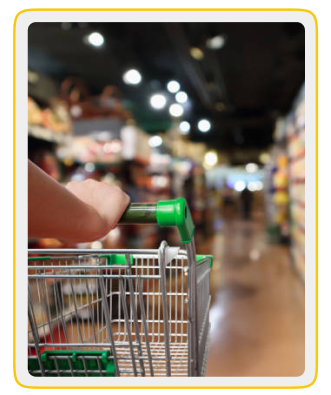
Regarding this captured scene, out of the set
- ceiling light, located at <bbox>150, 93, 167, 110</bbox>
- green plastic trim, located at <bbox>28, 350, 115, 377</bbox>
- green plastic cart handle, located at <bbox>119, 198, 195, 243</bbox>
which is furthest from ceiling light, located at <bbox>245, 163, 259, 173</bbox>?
green plastic cart handle, located at <bbox>119, 198, 195, 243</bbox>

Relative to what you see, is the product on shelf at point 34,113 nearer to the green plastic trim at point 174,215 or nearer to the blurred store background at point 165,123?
the blurred store background at point 165,123

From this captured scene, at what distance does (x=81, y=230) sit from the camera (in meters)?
0.88

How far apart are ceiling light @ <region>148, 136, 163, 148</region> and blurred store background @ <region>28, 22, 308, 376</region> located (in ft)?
0.07

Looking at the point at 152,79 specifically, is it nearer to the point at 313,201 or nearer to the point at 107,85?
the point at 107,85

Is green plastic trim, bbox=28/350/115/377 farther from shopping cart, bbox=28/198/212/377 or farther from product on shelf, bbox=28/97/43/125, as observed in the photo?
product on shelf, bbox=28/97/43/125

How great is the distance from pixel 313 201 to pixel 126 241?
3669 mm

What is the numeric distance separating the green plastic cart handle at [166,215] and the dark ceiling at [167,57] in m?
2.81

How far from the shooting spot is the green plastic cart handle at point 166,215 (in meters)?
0.95

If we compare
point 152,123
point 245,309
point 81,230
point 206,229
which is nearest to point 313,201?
point 81,230

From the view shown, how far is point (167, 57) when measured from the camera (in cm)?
525

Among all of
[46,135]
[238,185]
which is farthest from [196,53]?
[238,185]

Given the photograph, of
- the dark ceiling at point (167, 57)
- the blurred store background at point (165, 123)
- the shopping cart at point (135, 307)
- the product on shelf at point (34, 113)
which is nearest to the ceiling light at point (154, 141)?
the blurred store background at point (165, 123)

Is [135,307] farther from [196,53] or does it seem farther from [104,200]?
[196,53]

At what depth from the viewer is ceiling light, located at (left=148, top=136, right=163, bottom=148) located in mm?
5762
